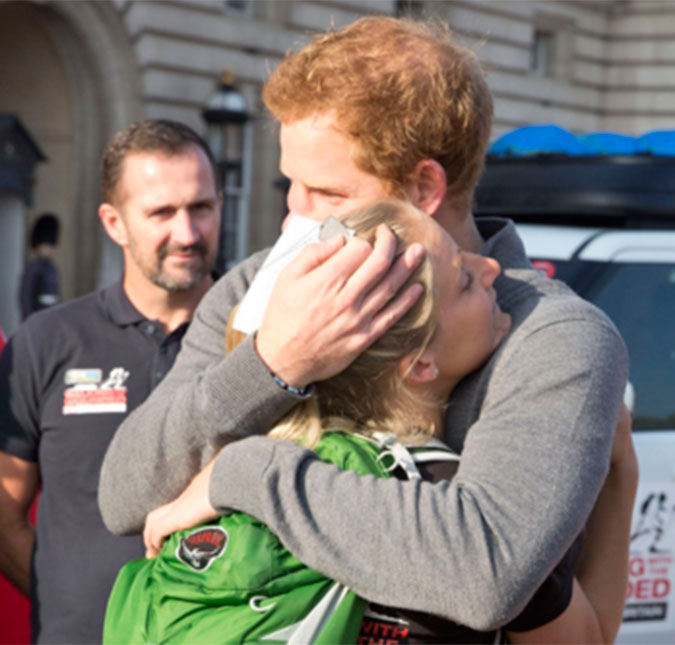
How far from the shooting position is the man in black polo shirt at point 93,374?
3.47 meters

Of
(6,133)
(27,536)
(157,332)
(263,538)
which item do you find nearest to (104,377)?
(157,332)

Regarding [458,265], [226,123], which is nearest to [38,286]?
[226,123]

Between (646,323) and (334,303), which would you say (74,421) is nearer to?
(334,303)

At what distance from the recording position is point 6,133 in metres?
15.3

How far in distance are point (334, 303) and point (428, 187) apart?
0.46 meters

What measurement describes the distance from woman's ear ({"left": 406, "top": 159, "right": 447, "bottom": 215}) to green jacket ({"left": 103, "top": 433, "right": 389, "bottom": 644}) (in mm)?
500

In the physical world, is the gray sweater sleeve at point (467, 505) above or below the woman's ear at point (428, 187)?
below

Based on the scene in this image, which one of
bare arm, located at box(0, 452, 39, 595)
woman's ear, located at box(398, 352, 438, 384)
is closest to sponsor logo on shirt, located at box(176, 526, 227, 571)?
woman's ear, located at box(398, 352, 438, 384)

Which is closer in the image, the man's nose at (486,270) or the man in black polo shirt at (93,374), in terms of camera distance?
the man's nose at (486,270)

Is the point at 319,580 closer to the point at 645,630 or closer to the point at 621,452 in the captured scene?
the point at 621,452

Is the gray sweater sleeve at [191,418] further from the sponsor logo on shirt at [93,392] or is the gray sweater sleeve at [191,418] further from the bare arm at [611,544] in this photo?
the sponsor logo on shirt at [93,392]

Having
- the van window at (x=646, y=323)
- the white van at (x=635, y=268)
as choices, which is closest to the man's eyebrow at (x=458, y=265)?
the white van at (x=635, y=268)

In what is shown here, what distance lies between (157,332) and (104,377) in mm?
230

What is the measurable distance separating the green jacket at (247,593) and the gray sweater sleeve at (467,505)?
0.13ft
